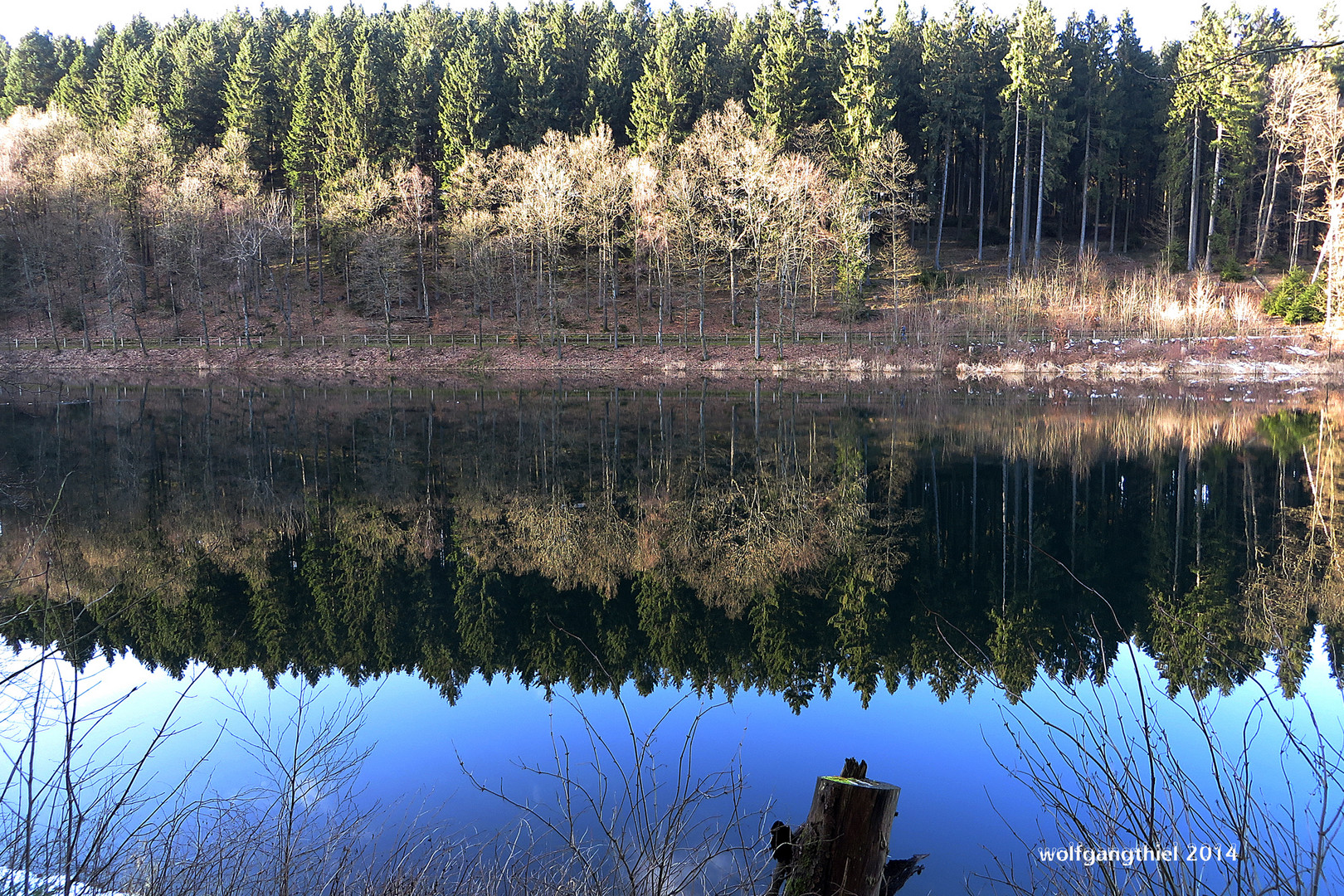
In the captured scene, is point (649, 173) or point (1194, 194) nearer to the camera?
point (649, 173)

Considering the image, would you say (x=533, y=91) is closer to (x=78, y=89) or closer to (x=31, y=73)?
(x=78, y=89)

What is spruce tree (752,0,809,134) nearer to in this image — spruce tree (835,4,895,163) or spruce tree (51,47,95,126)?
spruce tree (835,4,895,163)

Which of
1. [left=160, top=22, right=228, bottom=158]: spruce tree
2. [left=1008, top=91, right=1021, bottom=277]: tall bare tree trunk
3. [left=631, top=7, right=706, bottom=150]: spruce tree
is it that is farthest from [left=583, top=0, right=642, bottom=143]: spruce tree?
[left=160, top=22, right=228, bottom=158]: spruce tree

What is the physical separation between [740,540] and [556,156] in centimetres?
4065

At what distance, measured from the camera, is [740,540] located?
42.8 feet

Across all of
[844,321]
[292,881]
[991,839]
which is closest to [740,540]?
[991,839]

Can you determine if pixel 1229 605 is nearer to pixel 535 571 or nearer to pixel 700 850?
pixel 700 850

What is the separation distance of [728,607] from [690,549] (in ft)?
8.39

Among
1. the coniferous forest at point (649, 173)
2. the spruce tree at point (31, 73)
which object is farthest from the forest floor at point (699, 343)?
the spruce tree at point (31, 73)

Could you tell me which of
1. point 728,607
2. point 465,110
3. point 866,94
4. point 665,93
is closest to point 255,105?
point 465,110

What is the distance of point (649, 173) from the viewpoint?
46562mm

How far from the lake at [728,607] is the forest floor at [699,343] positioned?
62.8 feet

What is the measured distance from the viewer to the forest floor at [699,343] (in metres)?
40.0

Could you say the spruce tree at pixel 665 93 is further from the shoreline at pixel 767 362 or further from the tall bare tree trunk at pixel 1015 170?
the tall bare tree trunk at pixel 1015 170
